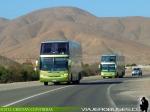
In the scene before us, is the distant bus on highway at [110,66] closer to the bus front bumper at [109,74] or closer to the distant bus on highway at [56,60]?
the bus front bumper at [109,74]

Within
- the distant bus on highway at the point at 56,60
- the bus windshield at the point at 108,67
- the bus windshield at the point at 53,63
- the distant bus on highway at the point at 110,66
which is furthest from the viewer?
the distant bus on highway at the point at 110,66

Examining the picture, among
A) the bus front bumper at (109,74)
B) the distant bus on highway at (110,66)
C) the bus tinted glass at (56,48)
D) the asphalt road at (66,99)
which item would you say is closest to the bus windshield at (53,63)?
the bus tinted glass at (56,48)

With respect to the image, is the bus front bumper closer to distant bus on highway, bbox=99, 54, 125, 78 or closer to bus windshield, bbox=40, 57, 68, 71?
distant bus on highway, bbox=99, 54, 125, 78

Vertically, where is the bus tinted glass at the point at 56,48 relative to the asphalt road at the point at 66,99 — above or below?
above

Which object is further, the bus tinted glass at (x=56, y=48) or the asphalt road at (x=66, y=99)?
the bus tinted glass at (x=56, y=48)

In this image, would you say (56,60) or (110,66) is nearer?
(56,60)

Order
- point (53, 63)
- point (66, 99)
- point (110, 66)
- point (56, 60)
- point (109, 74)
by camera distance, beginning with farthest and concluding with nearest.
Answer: point (109, 74) → point (110, 66) → point (56, 60) → point (53, 63) → point (66, 99)

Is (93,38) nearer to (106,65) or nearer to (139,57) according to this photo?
(139,57)

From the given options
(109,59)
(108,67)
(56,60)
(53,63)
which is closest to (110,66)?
(108,67)

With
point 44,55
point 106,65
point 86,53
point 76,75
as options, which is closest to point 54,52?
point 44,55

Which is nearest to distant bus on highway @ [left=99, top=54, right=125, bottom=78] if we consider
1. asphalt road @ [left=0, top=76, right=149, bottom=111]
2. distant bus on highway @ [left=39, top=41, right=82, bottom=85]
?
distant bus on highway @ [left=39, top=41, right=82, bottom=85]

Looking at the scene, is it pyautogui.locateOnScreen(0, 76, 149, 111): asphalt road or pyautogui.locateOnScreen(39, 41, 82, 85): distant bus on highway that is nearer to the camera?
pyautogui.locateOnScreen(0, 76, 149, 111): asphalt road

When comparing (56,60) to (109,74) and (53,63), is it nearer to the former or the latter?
(53,63)

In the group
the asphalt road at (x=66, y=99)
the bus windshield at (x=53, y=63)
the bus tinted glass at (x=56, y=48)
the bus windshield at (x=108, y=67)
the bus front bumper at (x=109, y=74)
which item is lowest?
the asphalt road at (x=66, y=99)
